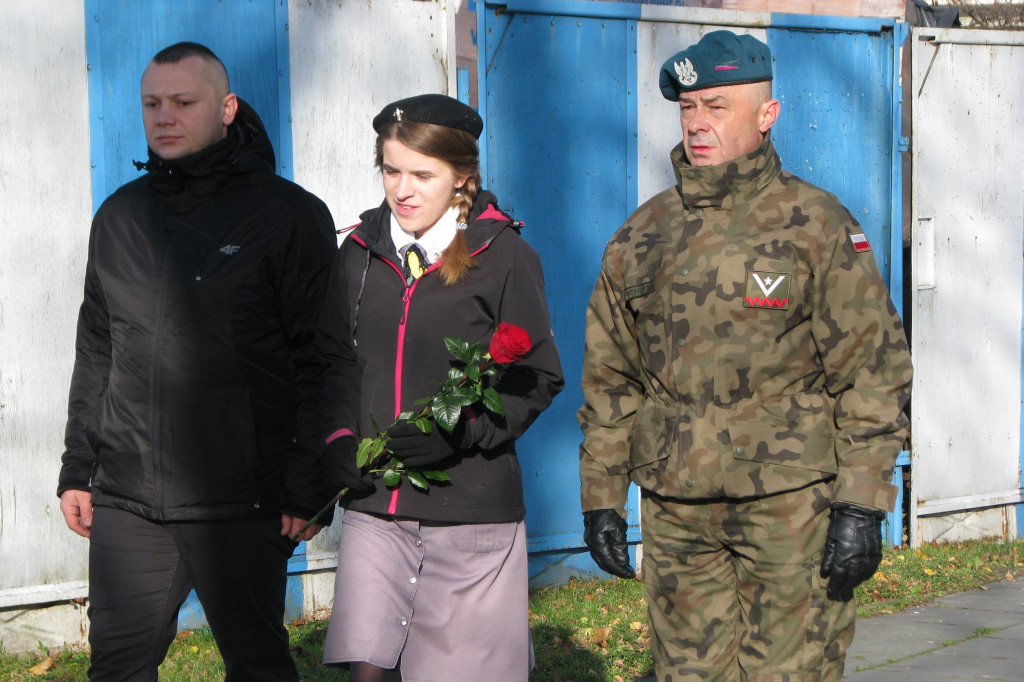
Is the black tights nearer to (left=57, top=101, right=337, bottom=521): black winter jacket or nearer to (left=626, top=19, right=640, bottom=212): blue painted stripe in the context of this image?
(left=57, top=101, right=337, bottom=521): black winter jacket

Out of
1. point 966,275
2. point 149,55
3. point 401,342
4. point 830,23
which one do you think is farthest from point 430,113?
point 966,275

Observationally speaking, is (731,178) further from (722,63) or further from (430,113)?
(430,113)

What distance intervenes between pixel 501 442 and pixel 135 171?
3.28 m

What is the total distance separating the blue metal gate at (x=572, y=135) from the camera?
6953 mm

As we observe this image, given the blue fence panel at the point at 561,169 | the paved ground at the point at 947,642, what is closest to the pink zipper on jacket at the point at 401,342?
the paved ground at the point at 947,642

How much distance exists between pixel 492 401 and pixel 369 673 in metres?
0.82

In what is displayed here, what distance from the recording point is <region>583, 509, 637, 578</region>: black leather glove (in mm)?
3623

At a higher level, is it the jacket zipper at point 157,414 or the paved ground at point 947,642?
the jacket zipper at point 157,414

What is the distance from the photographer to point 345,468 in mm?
3566

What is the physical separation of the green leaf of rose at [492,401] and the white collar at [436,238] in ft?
1.40

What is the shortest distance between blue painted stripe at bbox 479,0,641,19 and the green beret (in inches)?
134

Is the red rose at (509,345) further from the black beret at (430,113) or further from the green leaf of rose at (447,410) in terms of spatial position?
the black beret at (430,113)

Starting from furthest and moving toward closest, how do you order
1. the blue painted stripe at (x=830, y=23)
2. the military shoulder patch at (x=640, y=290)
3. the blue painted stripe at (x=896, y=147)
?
1. the blue painted stripe at (x=896, y=147)
2. the blue painted stripe at (x=830, y=23)
3. the military shoulder patch at (x=640, y=290)

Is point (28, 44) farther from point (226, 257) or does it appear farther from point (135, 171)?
point (226, 257)
